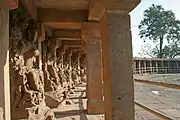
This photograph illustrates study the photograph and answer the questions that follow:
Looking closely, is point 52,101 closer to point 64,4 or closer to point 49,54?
point 49,54

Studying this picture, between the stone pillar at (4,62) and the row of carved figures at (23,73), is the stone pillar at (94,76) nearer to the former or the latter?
the row of carved figures at (23,73)

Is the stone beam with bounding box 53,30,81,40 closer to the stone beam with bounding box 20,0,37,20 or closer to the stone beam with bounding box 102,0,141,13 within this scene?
the stone beam with bounding box 20,0,37,20

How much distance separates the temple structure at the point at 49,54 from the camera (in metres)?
2.72

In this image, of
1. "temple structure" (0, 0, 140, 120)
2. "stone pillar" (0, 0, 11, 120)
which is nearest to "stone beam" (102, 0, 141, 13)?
"temple structure" (0, 0, 140, 120)

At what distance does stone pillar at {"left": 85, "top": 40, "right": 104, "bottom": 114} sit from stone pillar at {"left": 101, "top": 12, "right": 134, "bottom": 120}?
2848 millimetres

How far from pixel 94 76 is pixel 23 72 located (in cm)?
226

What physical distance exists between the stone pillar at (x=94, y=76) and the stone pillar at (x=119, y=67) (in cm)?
285

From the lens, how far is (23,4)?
374 centimetres

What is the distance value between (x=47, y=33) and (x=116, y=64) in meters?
4.07

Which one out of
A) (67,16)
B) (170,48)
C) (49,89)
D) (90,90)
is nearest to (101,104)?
(90,90)

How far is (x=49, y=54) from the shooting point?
6.58m

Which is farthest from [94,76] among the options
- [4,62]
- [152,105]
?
[4,62]

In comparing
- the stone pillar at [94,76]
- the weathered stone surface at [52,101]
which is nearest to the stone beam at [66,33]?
the stone pillar at [94,76]

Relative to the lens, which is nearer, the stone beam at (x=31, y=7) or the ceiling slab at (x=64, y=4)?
the stone beam at (x=31, y=7)
